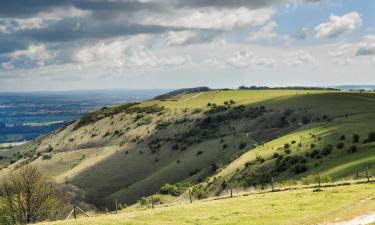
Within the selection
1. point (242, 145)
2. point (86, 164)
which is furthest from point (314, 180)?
point (86, 164)

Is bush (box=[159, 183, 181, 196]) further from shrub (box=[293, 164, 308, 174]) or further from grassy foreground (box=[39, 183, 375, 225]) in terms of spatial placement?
grassy foreground (box=[39, 183, 375, 225])

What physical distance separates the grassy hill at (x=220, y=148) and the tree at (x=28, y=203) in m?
23.3

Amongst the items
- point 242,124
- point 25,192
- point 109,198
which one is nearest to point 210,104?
point 242,124

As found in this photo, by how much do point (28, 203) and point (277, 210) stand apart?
147ft

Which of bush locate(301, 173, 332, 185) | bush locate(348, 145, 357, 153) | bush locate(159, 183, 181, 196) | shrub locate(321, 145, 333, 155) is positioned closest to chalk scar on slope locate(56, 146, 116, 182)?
bush locate(159, 183, 181, 196)

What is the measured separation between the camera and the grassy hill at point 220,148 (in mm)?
72250

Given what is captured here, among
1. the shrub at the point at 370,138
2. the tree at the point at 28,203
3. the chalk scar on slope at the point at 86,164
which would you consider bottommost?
the chalk scar on slope at the point at 86,164

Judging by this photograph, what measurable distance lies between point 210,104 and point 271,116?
174 feet

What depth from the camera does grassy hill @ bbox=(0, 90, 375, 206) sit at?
237ft

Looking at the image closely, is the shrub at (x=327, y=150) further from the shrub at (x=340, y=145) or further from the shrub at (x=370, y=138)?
Answer: the shrub at (x=370, y=138)

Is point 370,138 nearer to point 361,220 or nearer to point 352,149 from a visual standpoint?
point 352,149

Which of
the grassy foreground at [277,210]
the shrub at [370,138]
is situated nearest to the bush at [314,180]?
the grassy foreground at [277,210]

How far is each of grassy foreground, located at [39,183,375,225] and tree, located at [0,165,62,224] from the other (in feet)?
105

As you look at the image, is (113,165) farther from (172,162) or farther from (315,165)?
(315,165)
